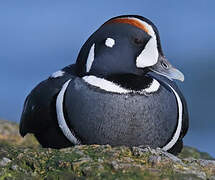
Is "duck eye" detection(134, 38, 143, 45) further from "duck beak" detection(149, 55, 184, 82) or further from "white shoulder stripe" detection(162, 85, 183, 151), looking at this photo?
"white shoulder stripe" detection(162, 85, 183, 151)

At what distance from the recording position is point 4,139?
22.3 feet

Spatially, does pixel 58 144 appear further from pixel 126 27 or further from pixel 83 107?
pixel 126 27

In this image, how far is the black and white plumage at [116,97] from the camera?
389 centimetres

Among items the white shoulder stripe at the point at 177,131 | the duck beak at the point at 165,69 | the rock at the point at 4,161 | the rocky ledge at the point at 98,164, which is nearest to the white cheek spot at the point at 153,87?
the duck beak at the point at 165,69

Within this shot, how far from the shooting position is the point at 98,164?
115 inches

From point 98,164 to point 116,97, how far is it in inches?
40.9

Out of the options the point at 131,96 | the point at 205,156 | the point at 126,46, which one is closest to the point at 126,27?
the point at 126,46

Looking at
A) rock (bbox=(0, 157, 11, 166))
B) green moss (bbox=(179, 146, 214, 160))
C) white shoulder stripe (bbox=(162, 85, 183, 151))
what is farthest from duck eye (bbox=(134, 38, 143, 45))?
green moss (bbox=(179, 146, 214, 160))

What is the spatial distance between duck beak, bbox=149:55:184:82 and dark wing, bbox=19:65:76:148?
2.13 feet

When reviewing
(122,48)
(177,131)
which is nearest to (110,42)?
(122,48)

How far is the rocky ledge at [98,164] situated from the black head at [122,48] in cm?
95

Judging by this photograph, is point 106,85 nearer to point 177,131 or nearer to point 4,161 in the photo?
Answer: point 177,131

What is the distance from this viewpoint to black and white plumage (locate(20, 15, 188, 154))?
12.8 feet

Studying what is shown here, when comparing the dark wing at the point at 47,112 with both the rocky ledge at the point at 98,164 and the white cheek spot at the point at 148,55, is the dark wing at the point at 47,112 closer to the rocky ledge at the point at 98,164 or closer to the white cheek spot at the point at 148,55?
the white cheek spot at the point at 148,55
